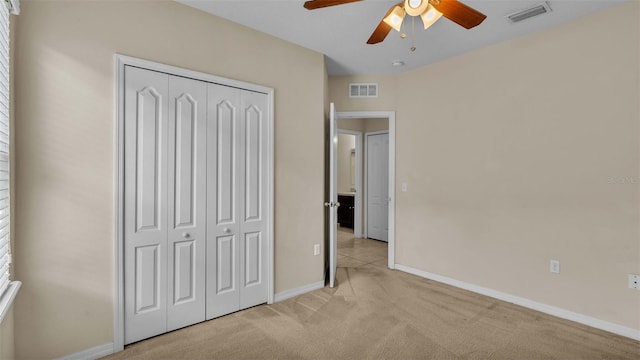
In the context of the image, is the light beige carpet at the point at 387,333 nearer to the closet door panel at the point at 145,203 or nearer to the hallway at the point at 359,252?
the closet door panel at the point at 145,203

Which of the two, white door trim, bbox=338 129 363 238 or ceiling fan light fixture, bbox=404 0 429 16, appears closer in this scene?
ceiling fan light fixture, bbox=404 0 429 16

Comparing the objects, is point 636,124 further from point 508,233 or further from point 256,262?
point 256,262

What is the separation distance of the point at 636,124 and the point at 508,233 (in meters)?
1.31

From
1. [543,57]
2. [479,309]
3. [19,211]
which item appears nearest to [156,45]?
[19,211]

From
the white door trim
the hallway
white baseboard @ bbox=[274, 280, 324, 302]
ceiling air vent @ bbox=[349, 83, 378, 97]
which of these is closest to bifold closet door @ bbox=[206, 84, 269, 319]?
white baseboard @ bbox=[274, 280, 324, 302]

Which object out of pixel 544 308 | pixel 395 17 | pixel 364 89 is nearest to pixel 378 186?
pixel 364 89

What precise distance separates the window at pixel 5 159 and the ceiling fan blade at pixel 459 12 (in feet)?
7.79

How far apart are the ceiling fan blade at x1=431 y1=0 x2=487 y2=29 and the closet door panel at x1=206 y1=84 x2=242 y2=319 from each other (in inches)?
67.8

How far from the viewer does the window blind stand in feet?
5.16

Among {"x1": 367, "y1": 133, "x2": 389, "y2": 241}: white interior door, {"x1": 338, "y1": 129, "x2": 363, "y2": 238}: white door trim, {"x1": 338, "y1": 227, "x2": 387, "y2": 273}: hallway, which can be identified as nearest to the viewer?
{"x1": 338, "y1": 227, "x2": 387, "y2": 273}: hallway

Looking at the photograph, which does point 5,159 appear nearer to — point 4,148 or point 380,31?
point 4,148

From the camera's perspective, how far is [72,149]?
6.50 ft

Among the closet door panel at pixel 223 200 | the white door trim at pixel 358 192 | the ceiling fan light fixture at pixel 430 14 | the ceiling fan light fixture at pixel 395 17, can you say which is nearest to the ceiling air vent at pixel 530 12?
the ceiling fan light fixture at pixel 430 14

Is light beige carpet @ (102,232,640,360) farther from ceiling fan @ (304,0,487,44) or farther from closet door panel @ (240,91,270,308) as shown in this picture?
ceiling fan @ (304,0,487,44)
